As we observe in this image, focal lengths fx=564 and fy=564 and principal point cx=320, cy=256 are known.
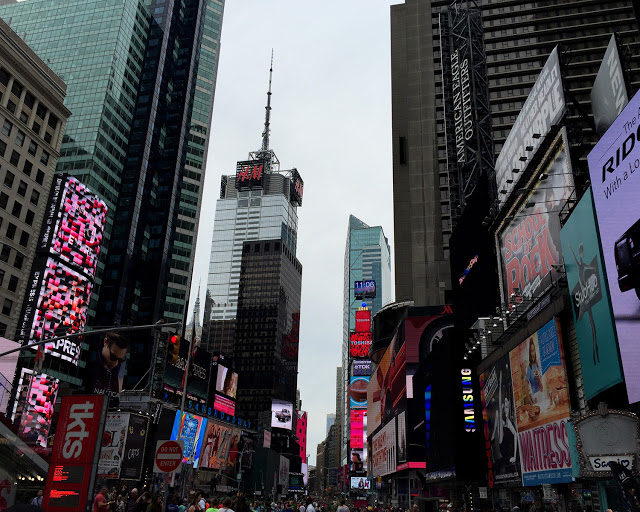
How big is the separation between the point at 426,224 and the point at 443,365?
55.2 m

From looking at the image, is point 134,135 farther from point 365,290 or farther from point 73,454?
point 73,454

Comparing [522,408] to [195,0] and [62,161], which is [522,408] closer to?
[62,161]

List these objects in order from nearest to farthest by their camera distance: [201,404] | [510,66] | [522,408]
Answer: [522,408] < [510,66] < [201,404]

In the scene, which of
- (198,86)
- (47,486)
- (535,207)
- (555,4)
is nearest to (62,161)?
(198,86)

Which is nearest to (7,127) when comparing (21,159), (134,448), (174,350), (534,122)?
(21,159)

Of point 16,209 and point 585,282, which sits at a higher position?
point 16,209

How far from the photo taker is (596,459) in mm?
19016

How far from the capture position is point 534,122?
105ft

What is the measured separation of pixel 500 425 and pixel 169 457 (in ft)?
69.3

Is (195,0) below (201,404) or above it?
above

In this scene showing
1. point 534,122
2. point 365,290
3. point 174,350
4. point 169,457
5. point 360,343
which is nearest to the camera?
point 169,457

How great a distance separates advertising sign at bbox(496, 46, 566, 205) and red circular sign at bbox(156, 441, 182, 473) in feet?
80.5

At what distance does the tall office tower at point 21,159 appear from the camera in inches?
2709

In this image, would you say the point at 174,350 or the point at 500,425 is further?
the point at 174,350
